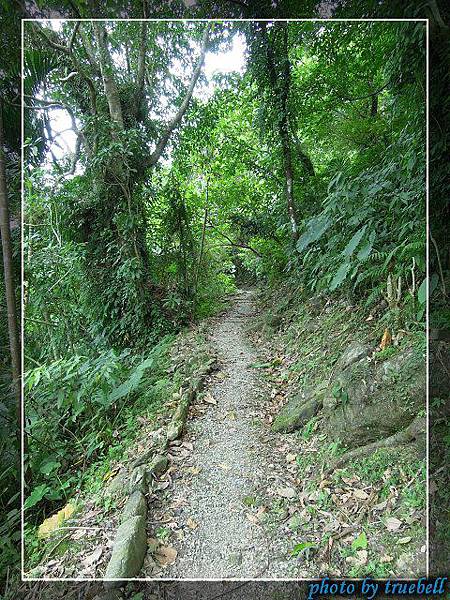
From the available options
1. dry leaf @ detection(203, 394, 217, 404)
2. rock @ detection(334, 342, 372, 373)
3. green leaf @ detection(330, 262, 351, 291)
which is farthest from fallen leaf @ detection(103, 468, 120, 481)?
green leaf @ detection(330, 262, 351, 291)

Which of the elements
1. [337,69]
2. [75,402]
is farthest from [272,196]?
[75,402]

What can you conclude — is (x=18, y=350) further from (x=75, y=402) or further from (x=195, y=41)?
(x=195, y=41)

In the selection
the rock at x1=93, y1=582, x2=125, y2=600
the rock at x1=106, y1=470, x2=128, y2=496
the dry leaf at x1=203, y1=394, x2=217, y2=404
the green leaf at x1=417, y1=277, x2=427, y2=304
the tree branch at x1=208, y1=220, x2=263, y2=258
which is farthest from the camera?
the tree branch at x1=208, y1=220, x2=263, y2=258

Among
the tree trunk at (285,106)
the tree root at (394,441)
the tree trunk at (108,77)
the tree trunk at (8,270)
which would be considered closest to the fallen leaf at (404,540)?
the tree root at (394,441)

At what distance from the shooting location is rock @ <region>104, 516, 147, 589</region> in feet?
3.71

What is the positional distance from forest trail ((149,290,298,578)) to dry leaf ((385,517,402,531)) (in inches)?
15.0

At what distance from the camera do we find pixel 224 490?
132 cm

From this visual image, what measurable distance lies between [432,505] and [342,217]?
1226 mm

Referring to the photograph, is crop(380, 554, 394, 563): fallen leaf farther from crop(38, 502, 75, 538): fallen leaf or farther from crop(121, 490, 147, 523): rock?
crop(38, 502, 75, 538): fallen leaf


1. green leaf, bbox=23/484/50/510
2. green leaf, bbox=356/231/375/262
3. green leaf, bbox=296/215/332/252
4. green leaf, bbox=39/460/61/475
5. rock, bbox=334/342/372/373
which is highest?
green leaf, bbox=296/215/332/252

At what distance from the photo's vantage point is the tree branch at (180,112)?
61.1 inches

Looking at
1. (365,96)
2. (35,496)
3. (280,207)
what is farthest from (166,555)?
(365,96)

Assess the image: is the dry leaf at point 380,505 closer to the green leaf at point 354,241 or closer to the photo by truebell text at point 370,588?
the photo by truebell text at point 370,588

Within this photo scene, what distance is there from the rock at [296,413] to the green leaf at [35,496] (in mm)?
1012
